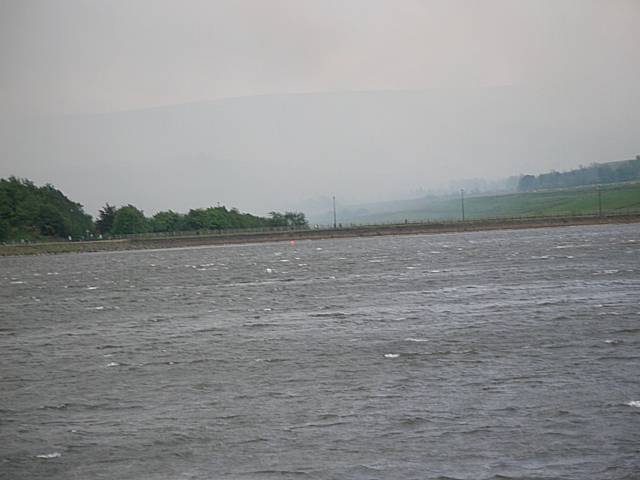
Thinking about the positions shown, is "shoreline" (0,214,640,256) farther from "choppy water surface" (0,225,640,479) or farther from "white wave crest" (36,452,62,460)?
"white wave crest" (36,452,62,460)

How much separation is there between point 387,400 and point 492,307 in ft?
58.7

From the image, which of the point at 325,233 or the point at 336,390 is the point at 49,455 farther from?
the point at 325,233

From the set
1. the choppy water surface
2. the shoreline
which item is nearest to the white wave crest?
the choppy water surface

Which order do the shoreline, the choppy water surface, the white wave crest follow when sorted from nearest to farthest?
the choppy water surface → the white wave crest → the shoreline

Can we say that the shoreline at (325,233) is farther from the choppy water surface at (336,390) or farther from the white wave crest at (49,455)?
the white wave crest at (49,455)

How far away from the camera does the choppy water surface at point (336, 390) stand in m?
15.0

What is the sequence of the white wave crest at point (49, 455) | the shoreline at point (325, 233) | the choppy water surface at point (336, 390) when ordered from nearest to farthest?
the choppy water surface at point (336, 390) < the white wave crest at point (49, 455) < the shoreline at point (325, 233)

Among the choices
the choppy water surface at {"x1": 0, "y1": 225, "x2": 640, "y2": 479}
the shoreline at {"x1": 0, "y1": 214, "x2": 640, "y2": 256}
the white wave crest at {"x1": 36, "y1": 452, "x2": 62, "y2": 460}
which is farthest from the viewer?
the shoreline at {"x1": 0, "y1": 214, "x2": 640, "y2": 256}

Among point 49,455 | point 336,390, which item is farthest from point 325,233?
point 49,455

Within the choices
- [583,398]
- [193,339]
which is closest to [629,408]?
[583,398]

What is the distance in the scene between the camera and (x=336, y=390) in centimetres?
2028

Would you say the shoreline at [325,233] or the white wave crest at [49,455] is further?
the shoreline at [325,233]

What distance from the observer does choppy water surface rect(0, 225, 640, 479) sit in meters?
15.0

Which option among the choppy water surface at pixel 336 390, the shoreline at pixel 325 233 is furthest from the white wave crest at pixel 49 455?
the shoreline at pixel 325 233
